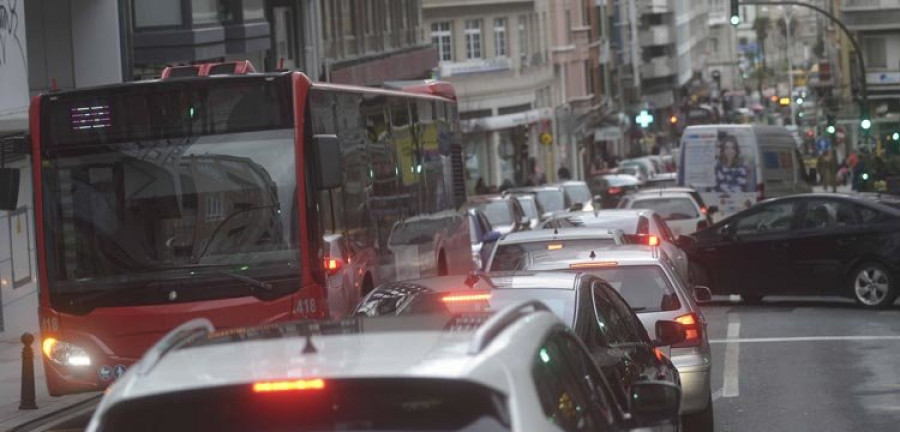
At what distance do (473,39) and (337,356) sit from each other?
208 ft

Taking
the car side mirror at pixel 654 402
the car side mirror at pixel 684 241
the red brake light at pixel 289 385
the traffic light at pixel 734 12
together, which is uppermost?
the traffic light at pixel 734 12

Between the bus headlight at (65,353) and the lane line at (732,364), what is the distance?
539 centimetres

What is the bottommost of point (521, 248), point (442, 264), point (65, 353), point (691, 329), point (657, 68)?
point (442, 264)

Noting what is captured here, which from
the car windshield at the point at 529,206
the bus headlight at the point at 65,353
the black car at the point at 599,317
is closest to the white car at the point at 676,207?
the car windshield at the point at 529,206

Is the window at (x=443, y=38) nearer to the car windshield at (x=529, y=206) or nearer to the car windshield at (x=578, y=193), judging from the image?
the car windshield at (x=578, y=193)

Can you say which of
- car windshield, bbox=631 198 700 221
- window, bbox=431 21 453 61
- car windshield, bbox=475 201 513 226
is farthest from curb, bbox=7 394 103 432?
window, bbox=431 21 453 61

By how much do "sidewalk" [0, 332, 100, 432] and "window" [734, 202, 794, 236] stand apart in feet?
32.6

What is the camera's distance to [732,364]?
56.9 ft

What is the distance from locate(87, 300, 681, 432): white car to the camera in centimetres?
475

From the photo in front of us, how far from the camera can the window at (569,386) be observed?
17.1 feet

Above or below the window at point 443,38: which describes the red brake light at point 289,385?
below

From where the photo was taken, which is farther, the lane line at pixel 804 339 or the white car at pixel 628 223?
the white car at pixel 628 223

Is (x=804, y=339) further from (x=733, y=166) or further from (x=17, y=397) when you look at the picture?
(x=733, y=166)

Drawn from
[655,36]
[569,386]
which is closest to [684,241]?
[569,386]
